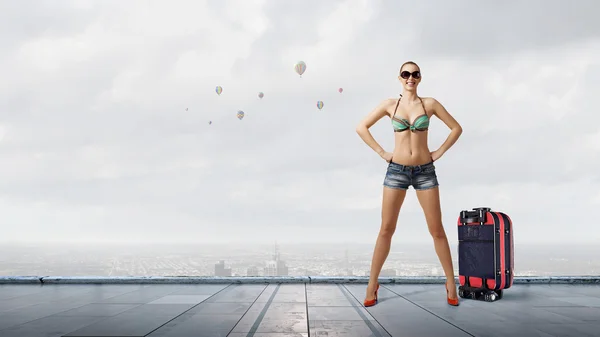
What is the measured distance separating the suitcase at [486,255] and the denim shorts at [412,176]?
3.47 ft

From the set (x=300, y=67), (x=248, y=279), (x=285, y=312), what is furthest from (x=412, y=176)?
(x=300, y=67)

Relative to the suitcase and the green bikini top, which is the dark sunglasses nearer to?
the green bikini top

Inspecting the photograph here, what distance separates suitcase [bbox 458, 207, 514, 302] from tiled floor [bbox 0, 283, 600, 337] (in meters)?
0.23

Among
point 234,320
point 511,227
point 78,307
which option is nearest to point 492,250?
point 511,227

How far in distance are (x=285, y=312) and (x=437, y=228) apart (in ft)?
6.88

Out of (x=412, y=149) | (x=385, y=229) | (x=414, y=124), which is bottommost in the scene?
(x=385, y=229)

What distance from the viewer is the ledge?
283 inches

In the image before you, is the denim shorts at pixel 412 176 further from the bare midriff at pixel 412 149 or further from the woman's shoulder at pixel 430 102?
the woman's shoulder at pixel 430 102

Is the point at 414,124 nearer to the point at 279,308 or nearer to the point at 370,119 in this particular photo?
the point at 370,119

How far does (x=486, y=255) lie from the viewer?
563cm

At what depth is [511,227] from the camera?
18.7ft

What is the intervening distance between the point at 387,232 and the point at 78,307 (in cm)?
366

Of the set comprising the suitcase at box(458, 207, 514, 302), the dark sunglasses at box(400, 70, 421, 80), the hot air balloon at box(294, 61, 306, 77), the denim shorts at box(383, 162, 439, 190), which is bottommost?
the suitcase at box(458, 207, 514, 302)

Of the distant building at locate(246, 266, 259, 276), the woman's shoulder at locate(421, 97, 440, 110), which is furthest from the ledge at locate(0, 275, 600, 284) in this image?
the woman's shoulder at locate(421, 97, 440, 110)
